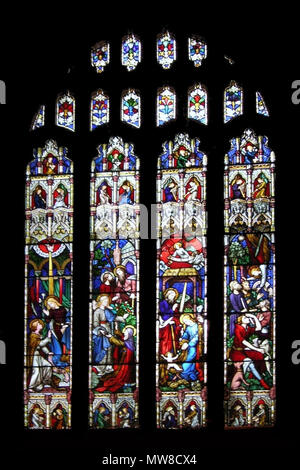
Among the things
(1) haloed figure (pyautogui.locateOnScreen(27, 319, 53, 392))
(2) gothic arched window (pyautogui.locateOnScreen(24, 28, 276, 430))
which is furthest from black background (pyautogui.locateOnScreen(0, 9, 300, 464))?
(1) haloed figure (pyautogui.locateOnScreen(27, 319, 53, 392))

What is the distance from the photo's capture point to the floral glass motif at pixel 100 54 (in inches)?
710

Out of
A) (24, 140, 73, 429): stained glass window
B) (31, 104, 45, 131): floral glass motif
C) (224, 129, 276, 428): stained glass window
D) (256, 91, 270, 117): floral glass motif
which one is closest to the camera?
(224, 129, 276, 428): stained glass window

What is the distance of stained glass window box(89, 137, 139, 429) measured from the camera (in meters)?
16.7

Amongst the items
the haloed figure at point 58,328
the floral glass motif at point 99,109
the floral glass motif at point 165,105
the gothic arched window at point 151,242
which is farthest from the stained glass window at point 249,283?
the haloed figure at point 58,328

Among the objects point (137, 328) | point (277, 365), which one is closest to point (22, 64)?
point (137, 328)

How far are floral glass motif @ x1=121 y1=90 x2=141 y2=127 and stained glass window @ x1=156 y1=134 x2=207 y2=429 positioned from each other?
44 cm

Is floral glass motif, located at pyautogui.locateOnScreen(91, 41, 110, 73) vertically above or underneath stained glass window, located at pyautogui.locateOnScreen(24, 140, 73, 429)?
Result: above

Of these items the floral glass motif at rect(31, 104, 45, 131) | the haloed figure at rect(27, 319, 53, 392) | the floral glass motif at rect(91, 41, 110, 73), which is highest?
the floral glass motif at rect(91, 41, 110, 73)

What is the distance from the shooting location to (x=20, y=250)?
56.9 ft

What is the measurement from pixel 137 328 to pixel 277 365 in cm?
148

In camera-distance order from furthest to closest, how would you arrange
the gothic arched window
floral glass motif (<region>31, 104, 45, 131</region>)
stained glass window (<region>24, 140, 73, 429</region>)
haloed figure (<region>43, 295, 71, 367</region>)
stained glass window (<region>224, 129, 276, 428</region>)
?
floral glass motif (<region>31, 104, 45, 131</region>), haloed figure (<region>43, 295, 71, 367</region>), stained glass window (<region>24, 140, 73, 429</region>), the gothic arched window, stained glass window (<region>224, 129, 276, 428</region>)

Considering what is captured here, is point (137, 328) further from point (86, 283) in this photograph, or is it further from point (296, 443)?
point (296, 443)

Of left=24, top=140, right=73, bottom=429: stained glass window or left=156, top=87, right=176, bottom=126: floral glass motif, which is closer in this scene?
left=24, top=140, right=73, bottom=429: stained glass window

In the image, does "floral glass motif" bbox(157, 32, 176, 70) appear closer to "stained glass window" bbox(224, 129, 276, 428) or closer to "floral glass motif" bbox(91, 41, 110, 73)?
"floral glass motif" bbox(91, 41, 110, 73)
